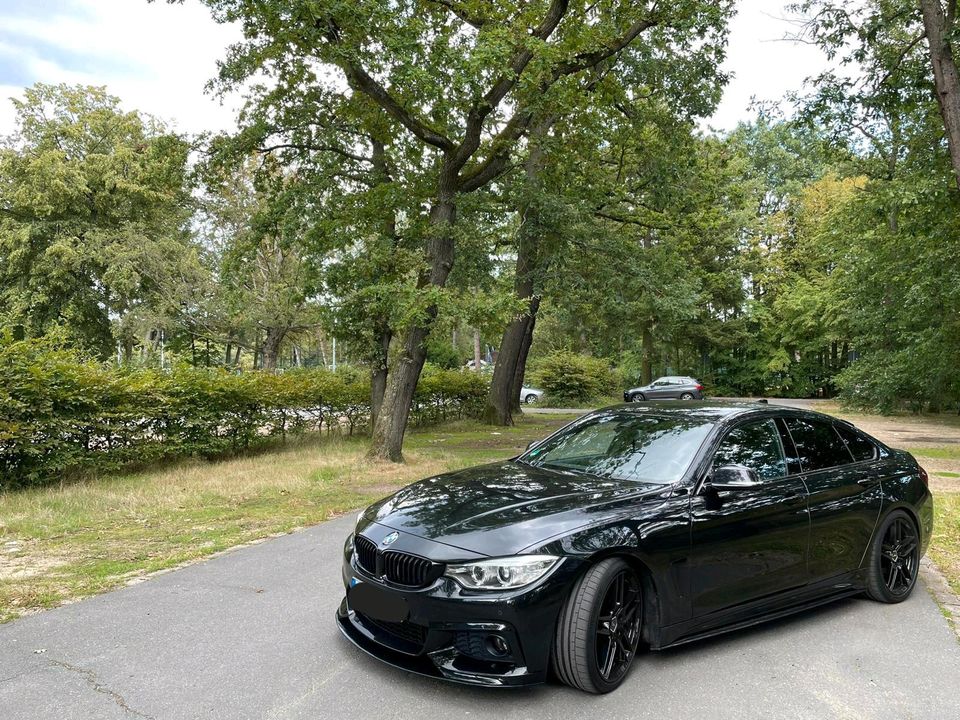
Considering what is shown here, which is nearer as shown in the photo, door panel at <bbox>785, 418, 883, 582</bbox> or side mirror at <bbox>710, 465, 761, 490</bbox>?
side mirror at <bbox>710, 465, 761, 490</bbox>

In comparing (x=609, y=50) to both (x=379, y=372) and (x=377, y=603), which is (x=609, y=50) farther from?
(x=377, y=603)

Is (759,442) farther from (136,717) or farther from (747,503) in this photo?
(136,717)

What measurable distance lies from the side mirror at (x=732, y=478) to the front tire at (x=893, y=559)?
1.58 m

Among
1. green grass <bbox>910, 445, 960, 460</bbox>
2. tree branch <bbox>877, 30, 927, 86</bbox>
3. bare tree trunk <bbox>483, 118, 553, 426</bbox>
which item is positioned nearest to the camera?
tree branch <bbox>877, 30, 927, 86</bbox>

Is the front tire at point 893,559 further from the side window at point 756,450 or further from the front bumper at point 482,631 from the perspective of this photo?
the front bumper at point 482,631

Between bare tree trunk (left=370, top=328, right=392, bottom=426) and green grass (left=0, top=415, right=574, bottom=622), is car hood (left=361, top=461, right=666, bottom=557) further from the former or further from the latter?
bare tree trunk (left=370, top=328, right=392, bottom=426)

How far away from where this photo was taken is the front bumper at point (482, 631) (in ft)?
10.5

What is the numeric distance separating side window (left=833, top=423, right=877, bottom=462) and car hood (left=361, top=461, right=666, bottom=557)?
208 cm

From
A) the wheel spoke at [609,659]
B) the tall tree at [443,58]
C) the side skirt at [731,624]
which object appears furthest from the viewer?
the tall tree at [443,58]

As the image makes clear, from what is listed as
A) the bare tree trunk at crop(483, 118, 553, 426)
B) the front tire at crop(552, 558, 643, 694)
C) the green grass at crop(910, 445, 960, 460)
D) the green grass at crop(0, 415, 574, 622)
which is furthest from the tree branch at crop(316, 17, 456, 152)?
the green grass at crop(910, 445, 960, 460)

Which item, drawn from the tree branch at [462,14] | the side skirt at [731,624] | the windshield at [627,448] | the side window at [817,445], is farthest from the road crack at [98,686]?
the tree branch at [462,14]

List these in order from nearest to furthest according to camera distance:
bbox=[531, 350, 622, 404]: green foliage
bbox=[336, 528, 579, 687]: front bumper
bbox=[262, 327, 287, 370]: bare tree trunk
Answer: bbox=[336, 528, 579, 687]: front bumper → bbox=[262, 327, 287, 370]: bare tree trunk → bbox=[531, 350, 622, 404]: green foliage

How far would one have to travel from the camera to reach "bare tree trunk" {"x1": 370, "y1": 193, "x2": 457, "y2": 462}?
12586 mm

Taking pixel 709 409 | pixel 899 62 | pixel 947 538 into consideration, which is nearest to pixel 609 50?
pixel 899 62
